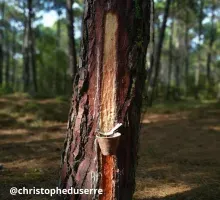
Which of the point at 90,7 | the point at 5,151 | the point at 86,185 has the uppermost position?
the point at 90,7

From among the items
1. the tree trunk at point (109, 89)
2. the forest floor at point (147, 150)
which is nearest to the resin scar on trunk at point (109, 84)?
the tree trunk at point (109, 89)

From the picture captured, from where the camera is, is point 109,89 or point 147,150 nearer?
point 109,89

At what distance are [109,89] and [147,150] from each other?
194 inches

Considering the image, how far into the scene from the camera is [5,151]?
25.1 feet

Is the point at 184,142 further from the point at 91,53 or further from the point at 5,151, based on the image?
the point at 91,53

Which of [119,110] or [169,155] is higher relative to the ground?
[119,110]

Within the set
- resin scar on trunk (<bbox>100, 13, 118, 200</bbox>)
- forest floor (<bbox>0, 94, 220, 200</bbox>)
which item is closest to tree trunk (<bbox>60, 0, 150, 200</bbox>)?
resin scar on trunk (<bbox>100, 13, 118, 200</bbox>)

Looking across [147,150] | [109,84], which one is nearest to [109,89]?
[109,84]

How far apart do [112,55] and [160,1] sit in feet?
83.7

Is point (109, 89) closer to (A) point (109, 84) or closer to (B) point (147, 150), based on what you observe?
(A) point (109, 84)

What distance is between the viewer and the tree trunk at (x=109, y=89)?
10.3 feet

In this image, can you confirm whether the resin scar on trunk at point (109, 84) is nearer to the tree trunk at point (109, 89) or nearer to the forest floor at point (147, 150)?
the tree trunk at point (109, 89)

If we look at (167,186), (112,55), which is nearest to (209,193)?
(167,186)

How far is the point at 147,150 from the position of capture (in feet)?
25.8
